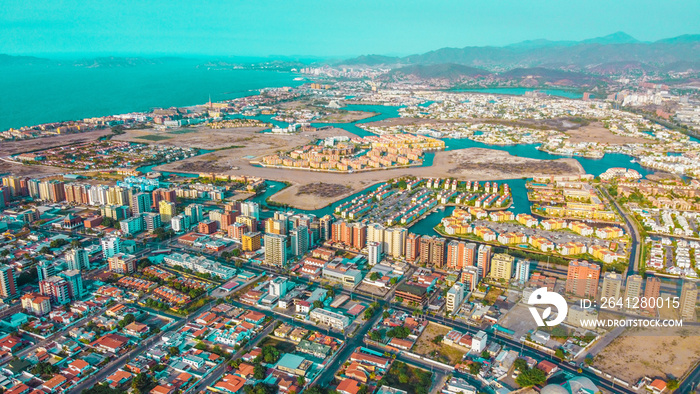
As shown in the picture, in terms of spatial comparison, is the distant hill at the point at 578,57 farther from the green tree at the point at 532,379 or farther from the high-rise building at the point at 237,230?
the green tree at the point at 532,379

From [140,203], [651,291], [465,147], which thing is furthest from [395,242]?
[465,147]

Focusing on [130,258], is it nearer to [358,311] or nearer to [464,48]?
[358,311]

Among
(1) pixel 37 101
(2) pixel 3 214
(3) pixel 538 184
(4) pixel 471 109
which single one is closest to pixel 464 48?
(4) pixel 471 109

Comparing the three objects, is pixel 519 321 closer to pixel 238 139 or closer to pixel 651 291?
pixel 651 291

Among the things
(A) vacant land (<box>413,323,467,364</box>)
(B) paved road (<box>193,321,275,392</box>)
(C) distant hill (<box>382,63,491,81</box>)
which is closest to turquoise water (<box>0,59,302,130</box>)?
(C) distant hill (<box>382,63,491,81</box>)

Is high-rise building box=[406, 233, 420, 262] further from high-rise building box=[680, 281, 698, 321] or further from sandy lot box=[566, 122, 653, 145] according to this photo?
sandy lot box=[566, 122, 653, 145]

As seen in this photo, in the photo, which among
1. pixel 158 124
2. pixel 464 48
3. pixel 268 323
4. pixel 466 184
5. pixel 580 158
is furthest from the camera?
pixel 464 48
